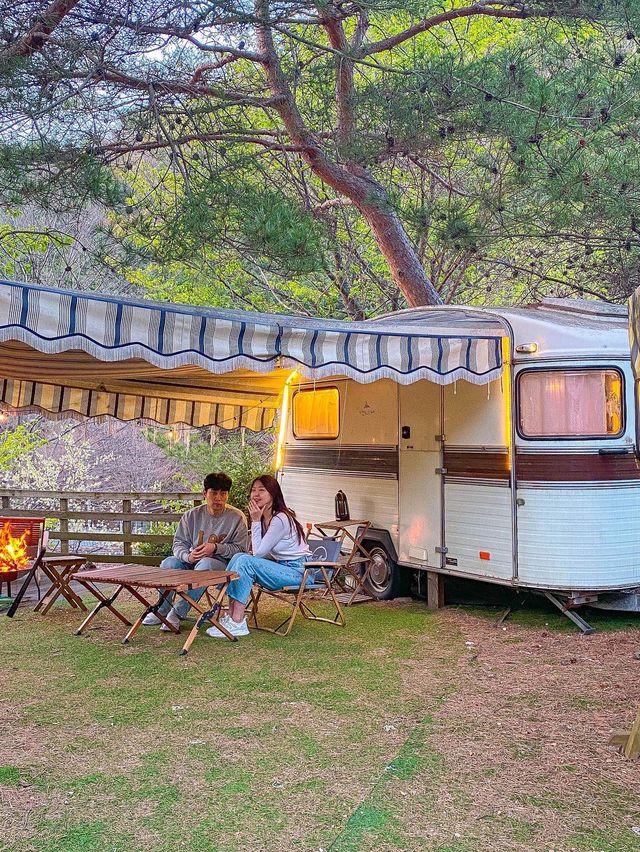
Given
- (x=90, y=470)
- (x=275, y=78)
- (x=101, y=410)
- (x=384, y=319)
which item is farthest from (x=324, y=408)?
(x=90, y=470)

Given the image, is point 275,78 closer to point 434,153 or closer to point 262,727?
point 434,153

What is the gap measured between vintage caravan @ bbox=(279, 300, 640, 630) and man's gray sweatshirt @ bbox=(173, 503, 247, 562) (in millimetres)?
1595

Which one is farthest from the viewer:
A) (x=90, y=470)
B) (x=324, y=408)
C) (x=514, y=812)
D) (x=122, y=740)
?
(x=90, y=470)

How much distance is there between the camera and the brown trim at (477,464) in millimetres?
6312

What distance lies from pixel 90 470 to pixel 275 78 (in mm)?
11794

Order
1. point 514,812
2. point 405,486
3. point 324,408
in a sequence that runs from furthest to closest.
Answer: point 324,408, point 405,486, point 514,812

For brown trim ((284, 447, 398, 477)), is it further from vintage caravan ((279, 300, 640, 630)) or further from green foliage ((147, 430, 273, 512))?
green foliage ((147, 430, 273, 512))

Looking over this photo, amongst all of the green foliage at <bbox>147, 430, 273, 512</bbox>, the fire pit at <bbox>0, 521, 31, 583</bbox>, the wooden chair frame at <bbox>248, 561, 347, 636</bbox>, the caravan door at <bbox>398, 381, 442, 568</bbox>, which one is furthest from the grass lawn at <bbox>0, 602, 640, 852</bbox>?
the green foliage at <bbox>147, 430, 273, 512</bbox>

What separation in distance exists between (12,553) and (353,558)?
313 centimetres

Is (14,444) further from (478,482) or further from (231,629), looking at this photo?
(478,482)

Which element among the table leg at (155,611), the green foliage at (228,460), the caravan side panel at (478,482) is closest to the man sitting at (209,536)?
the table leg at (155,611)

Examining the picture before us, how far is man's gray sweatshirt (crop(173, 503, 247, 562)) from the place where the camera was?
6.36 meters

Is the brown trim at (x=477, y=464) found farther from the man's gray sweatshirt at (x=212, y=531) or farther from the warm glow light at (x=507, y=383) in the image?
the man's gray sweatshirt at (x=212, y=531)

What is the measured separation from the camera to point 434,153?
343 inches
